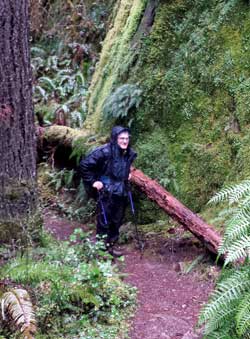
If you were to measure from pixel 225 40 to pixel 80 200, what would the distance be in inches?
165

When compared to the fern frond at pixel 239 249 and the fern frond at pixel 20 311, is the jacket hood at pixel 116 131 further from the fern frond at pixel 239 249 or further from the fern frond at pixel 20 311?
the fern frond at pixel 20 311

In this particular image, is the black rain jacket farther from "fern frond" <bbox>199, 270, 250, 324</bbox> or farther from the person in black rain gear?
"fern frond" <bbox>199, 270, 250, 324</bbox>

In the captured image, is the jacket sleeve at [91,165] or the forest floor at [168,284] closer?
the forest floor at [168,284]

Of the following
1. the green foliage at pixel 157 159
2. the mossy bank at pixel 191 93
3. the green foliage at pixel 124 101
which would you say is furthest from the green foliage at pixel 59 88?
the green foliage at pixel 157 159

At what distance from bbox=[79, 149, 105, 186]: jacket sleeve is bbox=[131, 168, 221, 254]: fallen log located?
0.86 metres

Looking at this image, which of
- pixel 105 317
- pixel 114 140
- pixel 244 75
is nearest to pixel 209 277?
pixel 105 317

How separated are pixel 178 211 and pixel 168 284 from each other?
1176mm

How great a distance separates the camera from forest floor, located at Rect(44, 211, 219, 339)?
562 cm

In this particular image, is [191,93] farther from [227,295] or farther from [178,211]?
[227,295]

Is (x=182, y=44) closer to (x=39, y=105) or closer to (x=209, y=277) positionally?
(x=209, y=277)

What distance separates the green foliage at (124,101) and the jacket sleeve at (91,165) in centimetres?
178

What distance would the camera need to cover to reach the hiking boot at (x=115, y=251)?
771 cm

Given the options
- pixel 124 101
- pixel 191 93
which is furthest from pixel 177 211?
pixel 124 101

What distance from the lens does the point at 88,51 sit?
1742 cm
